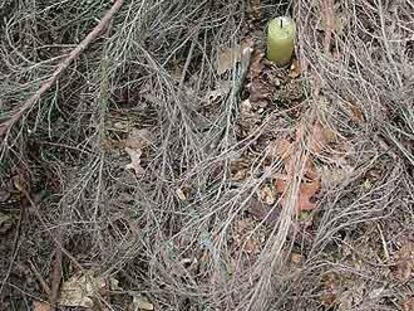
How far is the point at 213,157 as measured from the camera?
7.68 feet

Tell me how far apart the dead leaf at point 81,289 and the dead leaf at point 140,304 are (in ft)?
0.32

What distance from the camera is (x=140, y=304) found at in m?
2.21

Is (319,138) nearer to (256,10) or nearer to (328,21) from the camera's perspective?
(328,21)

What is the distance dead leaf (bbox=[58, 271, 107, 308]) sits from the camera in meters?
2.23

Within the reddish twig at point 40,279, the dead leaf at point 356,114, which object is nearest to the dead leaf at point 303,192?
the dead leaf at point 356,114

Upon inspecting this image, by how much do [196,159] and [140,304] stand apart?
452mm

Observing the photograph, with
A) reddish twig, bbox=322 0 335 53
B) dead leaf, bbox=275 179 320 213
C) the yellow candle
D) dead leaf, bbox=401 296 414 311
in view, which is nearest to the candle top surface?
the yellow candle

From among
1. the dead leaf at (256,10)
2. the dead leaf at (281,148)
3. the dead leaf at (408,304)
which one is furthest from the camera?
the dead leaf at (256,10)

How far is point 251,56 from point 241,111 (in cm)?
20

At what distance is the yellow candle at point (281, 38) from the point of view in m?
2.44

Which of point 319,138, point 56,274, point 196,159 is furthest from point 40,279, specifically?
point 319,138

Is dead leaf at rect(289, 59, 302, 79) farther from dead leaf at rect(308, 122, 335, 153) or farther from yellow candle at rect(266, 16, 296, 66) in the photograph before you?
dead leaf at rect(308, 122, 335, 153)

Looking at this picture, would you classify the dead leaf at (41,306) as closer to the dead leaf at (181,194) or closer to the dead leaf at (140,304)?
the dead leaf at (140,304)

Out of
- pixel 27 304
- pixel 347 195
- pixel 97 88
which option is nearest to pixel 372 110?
pixel 347 195
